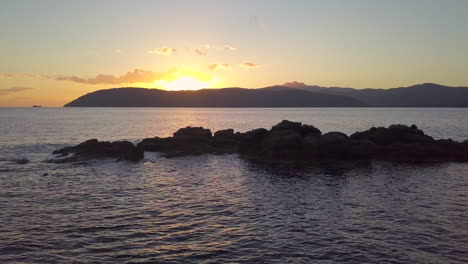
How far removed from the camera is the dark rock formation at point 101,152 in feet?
168

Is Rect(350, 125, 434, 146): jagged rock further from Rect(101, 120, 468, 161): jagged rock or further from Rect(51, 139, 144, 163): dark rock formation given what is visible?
Rect(51, 139, 144, 163): dark rock formation

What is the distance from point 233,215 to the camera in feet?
83.4

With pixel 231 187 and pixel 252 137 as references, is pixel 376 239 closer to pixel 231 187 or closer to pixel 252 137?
pixel 231 187

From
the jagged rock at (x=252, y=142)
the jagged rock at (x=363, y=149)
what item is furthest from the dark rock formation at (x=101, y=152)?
the jagged rock at (x=363, y=149)

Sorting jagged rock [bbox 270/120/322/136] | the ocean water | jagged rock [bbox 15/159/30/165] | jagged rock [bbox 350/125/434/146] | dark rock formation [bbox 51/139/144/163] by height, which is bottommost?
the ocean water

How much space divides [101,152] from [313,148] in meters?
30.9

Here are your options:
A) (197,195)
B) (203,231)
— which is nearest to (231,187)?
(197,195)

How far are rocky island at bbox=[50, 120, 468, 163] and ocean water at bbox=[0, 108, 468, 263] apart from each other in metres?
8.08

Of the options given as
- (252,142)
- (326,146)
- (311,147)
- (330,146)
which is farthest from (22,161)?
(330,146)

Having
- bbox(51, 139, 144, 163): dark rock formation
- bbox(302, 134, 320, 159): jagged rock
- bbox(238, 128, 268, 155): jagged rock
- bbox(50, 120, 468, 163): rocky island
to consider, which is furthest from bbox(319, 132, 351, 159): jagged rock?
bbox(51, 139, 144, 163): dark rock formation

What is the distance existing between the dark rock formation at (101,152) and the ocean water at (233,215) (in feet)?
25.4

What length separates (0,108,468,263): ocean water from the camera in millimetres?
18734

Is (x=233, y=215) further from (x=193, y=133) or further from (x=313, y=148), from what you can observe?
(x=193, y=133)

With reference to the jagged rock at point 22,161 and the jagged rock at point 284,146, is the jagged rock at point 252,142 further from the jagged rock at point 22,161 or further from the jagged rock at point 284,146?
the jagged rock at point 22,161
